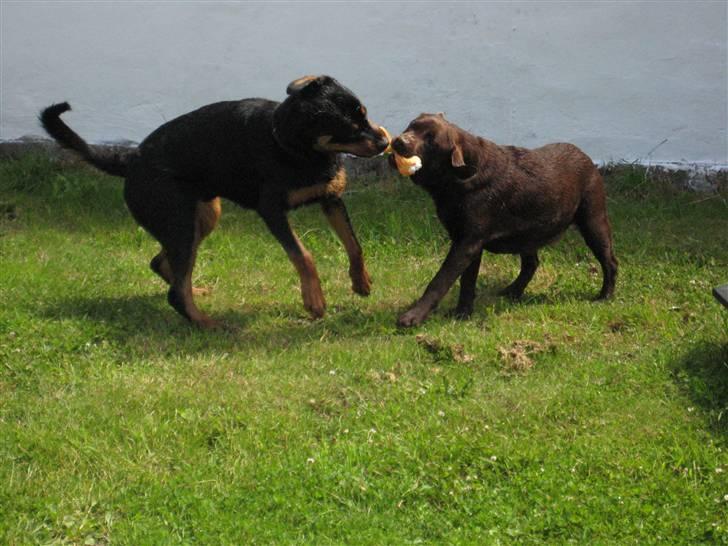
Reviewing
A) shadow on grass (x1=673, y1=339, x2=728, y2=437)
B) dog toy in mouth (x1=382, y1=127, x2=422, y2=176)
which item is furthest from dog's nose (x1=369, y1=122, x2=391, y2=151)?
shadow on grass (x1=673, y1=339, x2=728, y2=437)

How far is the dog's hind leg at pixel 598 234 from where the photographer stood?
7.22 m

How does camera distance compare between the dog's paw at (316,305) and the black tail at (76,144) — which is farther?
the black tail at (76,144)

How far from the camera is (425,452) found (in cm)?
507

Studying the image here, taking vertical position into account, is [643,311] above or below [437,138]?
below

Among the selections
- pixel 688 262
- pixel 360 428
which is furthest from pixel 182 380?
pixel 688 262

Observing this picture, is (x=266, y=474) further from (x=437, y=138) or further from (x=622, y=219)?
(x=622, y=219)

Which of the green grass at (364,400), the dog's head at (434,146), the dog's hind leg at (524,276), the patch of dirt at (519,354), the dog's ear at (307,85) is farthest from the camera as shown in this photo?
the dog's hind leg at (524,276)

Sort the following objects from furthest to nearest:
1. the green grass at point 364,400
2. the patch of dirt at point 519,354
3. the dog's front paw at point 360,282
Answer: the dog's front paw at point 360,282 → the patch of dirt at point 519,354 → the green grass at point 364,400

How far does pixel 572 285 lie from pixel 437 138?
169cm

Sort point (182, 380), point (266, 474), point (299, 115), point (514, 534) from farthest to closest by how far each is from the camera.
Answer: point (299, 115)
point (182, 380)
point (266, 474)
point (514, 534)

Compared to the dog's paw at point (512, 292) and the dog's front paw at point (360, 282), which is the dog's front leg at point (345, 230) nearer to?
the dog's front paw at point (360, 282)

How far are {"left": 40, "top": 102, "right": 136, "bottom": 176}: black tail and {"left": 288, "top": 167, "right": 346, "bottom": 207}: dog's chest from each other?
122cm

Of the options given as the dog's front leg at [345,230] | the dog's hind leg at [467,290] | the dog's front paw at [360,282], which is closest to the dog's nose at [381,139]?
the dog's front leg at [345,230]

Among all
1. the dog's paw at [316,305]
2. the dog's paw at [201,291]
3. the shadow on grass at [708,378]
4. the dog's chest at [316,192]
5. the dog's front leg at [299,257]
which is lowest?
the dog's paw at [201,291]
